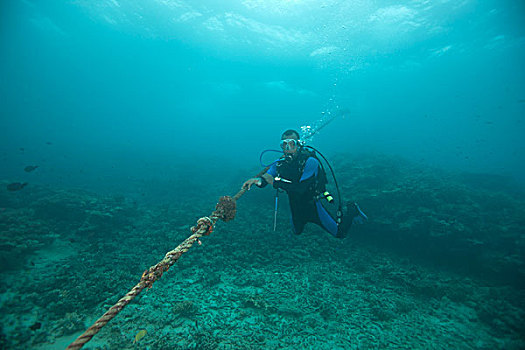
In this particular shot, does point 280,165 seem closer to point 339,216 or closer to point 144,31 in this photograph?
point 339,216

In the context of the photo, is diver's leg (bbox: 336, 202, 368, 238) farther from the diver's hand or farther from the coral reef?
the diver's hand

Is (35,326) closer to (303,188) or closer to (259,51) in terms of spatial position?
(303,188)

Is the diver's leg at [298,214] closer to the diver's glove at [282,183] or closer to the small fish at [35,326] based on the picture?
the diver's glove at [282,183]

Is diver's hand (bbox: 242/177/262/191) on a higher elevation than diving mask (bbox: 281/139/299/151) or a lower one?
lower

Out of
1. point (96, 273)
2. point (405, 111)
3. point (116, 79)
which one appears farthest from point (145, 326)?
point (405, 111)

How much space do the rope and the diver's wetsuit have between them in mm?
1647

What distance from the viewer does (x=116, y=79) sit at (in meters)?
85.0

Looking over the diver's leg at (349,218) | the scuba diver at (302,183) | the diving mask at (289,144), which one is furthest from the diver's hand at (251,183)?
the diver's leg at (349,218)

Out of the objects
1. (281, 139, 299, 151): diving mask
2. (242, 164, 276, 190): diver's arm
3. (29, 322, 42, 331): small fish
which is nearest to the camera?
(29, 322, 42, 331): small fish

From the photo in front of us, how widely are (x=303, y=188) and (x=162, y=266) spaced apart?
337 cm

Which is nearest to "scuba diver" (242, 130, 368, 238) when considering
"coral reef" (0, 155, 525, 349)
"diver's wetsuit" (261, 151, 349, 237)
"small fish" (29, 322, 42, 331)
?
"diver's wetsuit" (261, 151, 349, 237)

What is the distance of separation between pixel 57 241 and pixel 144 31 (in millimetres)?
43691

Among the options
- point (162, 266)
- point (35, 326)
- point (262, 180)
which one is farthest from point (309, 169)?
point (35, 326)

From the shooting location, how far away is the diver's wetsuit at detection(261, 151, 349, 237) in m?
4.75
